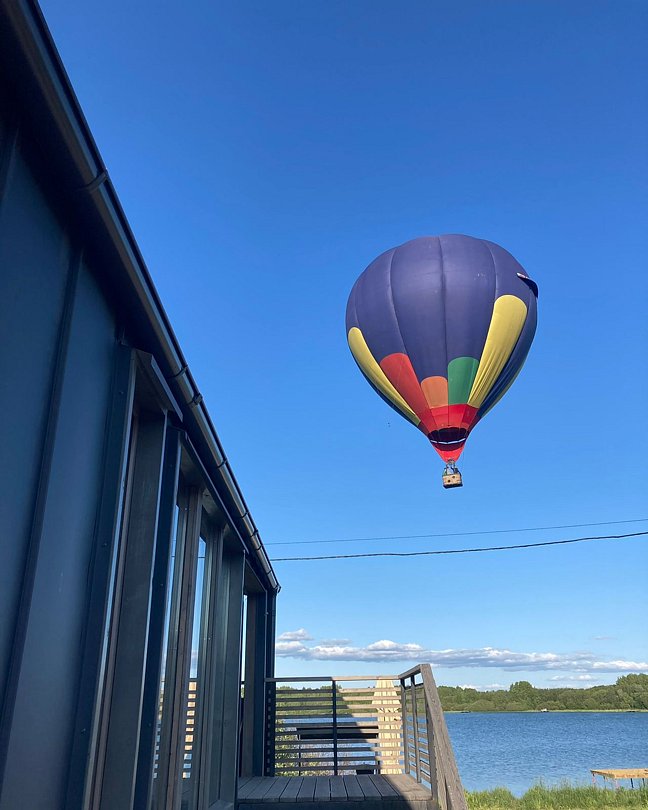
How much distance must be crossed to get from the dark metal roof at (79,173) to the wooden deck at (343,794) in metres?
3.86

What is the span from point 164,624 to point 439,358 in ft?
22.1

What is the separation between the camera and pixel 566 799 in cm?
1234

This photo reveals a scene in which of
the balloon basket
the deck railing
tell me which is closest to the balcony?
the deck railing

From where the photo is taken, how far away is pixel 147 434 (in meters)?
3.14

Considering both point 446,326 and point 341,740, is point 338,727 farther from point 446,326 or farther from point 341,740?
point 446,326

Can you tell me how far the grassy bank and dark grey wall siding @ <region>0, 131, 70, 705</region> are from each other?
42.0 feet

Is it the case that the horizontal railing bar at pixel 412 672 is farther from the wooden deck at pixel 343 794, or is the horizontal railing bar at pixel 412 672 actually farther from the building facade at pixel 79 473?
the building facade at pixel 79 473

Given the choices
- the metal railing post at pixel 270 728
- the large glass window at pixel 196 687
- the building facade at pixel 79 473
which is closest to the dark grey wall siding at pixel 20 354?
the building facade at pixel 79 473

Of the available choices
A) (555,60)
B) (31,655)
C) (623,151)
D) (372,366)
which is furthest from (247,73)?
(31,655)

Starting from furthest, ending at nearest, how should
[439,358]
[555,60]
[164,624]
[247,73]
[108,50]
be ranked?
[555,60] < [247,73] < [439,358] < [108,50] < [164,624]

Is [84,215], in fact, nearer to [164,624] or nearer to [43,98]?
[43,98]

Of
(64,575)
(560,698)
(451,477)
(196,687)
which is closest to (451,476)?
(451,477)

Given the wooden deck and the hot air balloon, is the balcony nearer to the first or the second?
the wooden deck

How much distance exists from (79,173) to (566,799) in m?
14.2
